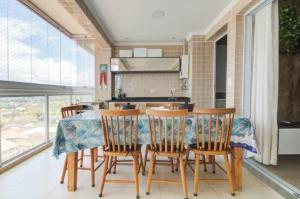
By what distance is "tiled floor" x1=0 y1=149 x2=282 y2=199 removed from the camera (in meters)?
2.09

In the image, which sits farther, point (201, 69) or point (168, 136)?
point (201, 69)

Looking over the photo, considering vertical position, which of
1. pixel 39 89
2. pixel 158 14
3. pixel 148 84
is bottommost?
pixel 39 89

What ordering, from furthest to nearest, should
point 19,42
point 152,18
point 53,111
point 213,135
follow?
point 53,111
point 152,18
point 19,42
point 213,135

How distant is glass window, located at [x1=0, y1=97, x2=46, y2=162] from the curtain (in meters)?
3.52

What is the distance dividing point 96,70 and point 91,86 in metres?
0.91

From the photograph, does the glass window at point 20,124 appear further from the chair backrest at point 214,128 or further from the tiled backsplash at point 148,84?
the chair backrest at point 214,128

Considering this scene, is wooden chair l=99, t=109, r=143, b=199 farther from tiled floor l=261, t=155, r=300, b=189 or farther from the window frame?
tiled floor l=261, t=155, r=300, b=189

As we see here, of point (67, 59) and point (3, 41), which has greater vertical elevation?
point (67, 59)

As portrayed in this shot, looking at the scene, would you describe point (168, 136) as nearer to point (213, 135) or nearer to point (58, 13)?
point (213, 135)

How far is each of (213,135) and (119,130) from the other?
39.8 inches

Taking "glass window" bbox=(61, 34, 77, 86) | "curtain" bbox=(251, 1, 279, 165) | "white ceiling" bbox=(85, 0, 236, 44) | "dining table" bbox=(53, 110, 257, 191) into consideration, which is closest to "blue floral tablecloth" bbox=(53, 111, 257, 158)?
"dining table" bbox=(53, 110, 257, 191)

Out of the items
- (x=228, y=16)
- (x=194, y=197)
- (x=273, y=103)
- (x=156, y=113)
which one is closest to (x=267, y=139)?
(x=273, y=103)

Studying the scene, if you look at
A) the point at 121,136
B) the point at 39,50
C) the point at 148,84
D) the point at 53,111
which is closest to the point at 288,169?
the point at 121,136

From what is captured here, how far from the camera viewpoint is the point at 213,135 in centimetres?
215
